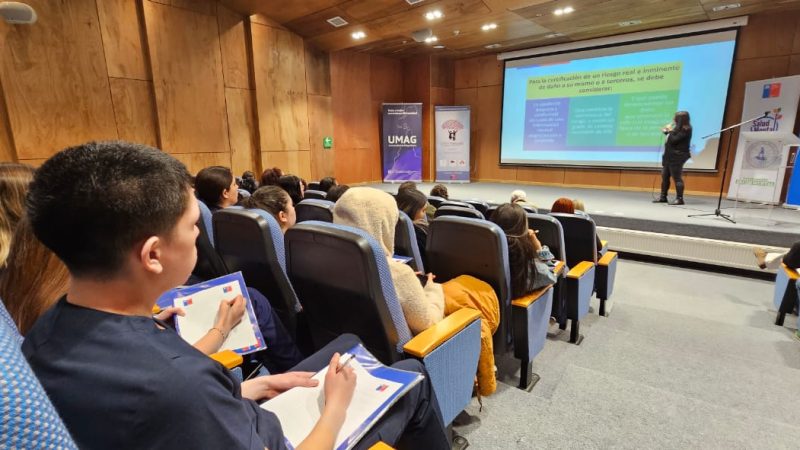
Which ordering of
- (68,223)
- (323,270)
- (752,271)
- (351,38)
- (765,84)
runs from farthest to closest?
(351,38), (765,84), (752,271), (323,270), (68,223)

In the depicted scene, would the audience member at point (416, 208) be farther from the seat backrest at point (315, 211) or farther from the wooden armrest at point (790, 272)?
the wooden armrest at point (790, 272)

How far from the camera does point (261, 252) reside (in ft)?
5.30

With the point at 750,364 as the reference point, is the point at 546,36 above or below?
above

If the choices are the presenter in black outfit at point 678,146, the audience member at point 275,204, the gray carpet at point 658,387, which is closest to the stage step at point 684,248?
the gray carpet at point 658,387

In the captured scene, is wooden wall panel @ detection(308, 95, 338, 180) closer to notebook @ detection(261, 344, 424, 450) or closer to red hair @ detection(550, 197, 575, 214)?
red hair @ detection(550, 197, 575, 214)

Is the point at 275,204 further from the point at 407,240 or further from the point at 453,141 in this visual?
the point at 453,141

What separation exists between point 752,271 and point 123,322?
510 cm

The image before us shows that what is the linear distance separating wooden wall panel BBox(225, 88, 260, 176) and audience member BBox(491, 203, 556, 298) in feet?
17.6

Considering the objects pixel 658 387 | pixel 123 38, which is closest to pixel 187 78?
pixel 123 38

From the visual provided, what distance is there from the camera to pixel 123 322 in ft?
1.94

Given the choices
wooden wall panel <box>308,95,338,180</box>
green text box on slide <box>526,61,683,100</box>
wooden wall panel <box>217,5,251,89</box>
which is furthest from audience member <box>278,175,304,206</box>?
green text box on slide <box>526,61,683,100</box>

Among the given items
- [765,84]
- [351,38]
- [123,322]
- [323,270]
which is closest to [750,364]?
[323,270]

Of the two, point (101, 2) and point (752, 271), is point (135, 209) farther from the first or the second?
point (101, 2)

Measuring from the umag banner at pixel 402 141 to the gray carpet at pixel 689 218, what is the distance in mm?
2274
